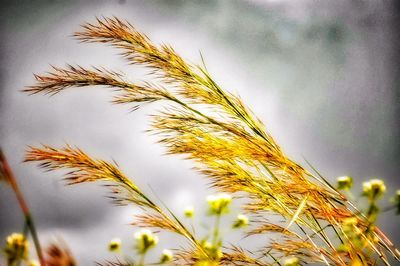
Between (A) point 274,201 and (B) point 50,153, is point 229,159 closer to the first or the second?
(A) point 274,201

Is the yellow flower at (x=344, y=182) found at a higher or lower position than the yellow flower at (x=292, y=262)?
higher

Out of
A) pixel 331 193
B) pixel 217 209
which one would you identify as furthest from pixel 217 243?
pixel 331 193

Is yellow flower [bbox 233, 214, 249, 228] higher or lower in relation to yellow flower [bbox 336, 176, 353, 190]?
lower

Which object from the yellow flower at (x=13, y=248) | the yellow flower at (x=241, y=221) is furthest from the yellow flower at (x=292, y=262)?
the yellow flower at (x=13, y=248)

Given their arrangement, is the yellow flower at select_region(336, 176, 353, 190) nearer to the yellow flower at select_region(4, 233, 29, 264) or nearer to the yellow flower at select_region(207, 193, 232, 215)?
the yellow flower at select_region(207, 193, 232, 215)

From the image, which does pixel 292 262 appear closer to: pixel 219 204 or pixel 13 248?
pixel 219 204

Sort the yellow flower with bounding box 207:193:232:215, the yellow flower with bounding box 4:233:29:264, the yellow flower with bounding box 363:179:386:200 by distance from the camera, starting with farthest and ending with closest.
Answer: the yellow flower with bounding box 207:193:232:215 < the yellow flower with bounding box 363:179:386:200 < the yellow flower with bounding box 4:233:29:264

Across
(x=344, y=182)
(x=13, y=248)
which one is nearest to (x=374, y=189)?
(x=344, y=182)

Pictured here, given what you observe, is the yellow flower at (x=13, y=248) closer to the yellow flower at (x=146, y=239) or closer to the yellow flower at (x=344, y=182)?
the yellow flower at (x=146, y=239)

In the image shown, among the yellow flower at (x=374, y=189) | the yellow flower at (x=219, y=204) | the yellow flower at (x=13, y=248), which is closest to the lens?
the yellow flower at (x=13, y=248)

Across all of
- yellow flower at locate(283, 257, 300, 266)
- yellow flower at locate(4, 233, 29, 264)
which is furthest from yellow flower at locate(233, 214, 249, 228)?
yellow flower at locate(4, 233, 29, 264)
